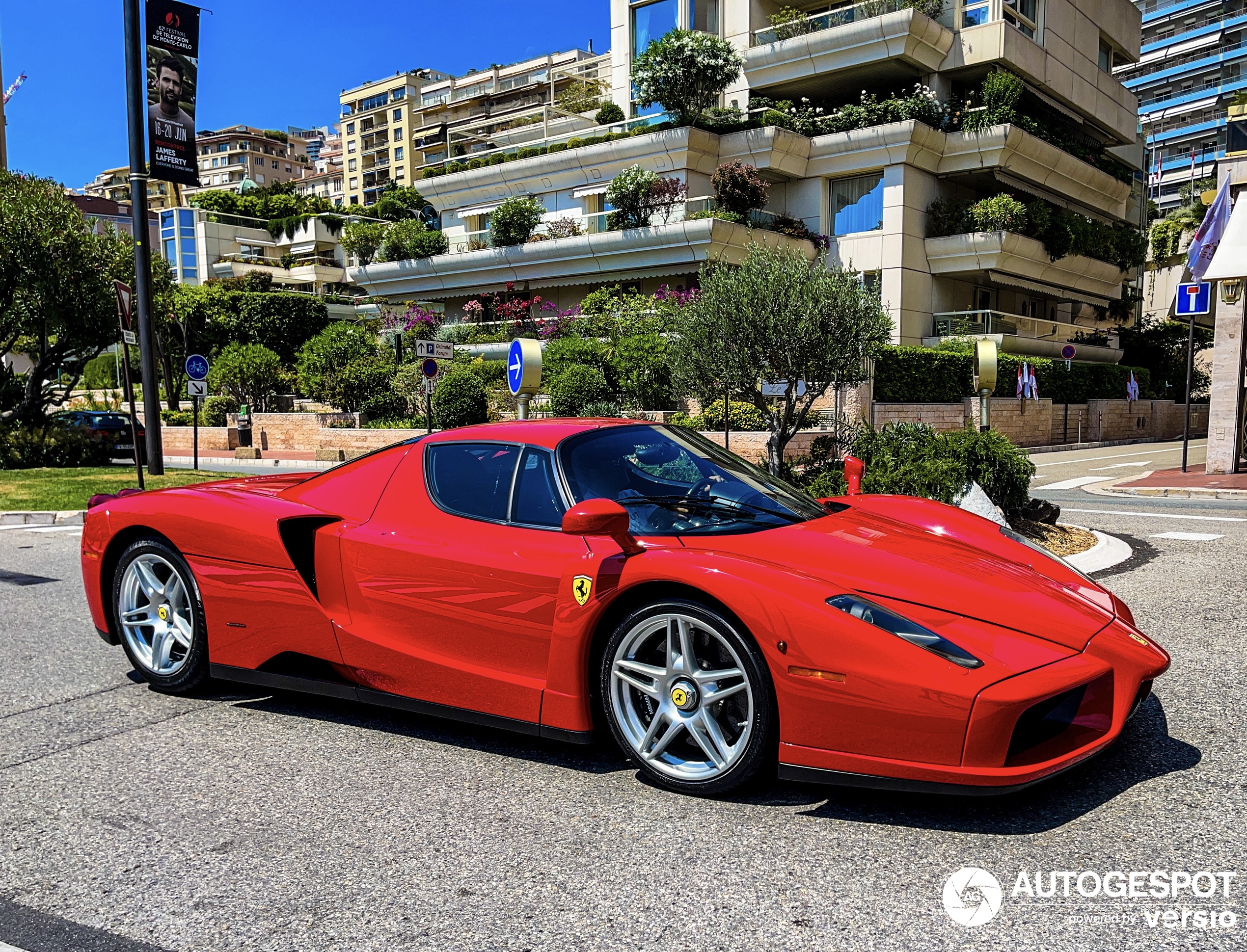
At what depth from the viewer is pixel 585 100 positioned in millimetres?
46062

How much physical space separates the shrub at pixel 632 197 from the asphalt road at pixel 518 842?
100 feet

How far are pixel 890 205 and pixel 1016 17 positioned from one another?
8.49 meters

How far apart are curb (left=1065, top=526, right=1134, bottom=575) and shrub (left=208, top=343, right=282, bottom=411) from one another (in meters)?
27.5

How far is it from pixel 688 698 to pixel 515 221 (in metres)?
35.5

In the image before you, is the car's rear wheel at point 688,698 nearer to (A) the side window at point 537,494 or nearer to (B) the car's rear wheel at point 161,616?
(A) the side window at point 537,494

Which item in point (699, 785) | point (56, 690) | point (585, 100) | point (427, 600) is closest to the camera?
point (699, 785)

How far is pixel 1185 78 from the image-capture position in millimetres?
109500

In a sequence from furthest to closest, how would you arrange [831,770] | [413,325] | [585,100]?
[585,100] < [413,325] < [831,770]

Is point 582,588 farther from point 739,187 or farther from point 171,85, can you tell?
point 739,187

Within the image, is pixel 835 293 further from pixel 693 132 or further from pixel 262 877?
pixel 693 132

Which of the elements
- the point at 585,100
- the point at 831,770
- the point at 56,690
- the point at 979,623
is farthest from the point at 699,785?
the point at 585,100

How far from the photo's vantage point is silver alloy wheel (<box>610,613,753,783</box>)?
132 inches

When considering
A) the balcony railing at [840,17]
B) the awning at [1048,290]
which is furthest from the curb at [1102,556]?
the awning at [1048,290]

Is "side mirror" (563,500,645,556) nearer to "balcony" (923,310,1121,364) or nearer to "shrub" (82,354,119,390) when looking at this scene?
"balcony" (923,310,1121,364)
